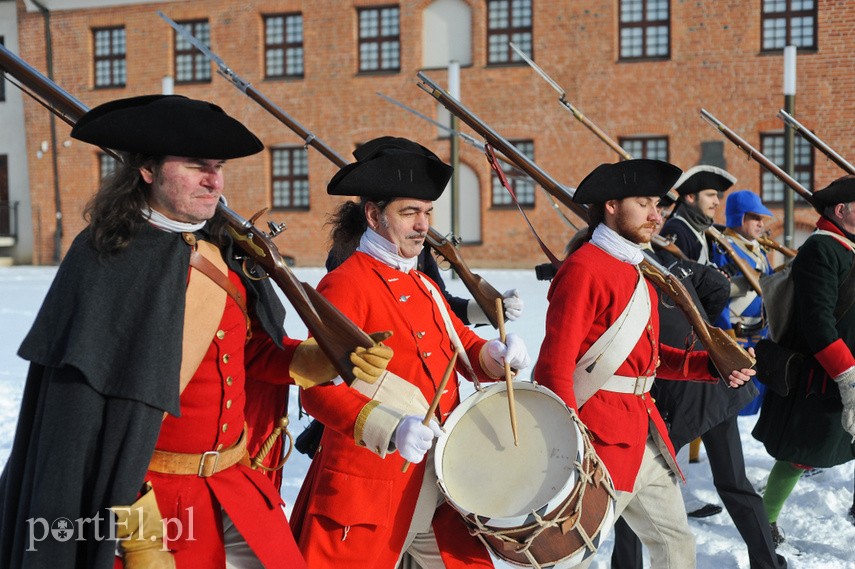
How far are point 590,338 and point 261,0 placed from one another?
73.4 feet

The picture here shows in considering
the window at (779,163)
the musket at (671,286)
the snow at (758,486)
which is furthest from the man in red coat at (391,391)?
the window at (779,163)

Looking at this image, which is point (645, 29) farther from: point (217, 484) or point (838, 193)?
point (217, 484)

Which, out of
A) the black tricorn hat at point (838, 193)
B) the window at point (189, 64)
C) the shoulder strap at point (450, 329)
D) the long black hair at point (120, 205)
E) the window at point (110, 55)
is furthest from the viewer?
the window at point (110, 55)

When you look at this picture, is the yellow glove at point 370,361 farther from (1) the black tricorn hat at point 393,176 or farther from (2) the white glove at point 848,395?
(2) the white glove at point 848,395

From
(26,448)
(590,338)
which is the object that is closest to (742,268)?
(590,338)

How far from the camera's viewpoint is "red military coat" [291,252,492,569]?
3.08m

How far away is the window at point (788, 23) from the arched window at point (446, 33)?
6898 mm

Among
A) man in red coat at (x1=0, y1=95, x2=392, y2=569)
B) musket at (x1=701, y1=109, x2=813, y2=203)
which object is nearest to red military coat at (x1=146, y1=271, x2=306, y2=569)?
man in red coat at (x1=0, y1=95, x2=392, y2=569)

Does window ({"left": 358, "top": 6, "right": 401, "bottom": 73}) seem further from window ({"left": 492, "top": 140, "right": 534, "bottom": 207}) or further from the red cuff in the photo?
the red cuff

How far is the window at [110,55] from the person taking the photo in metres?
26.0

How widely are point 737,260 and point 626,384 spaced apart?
3554 millimetres

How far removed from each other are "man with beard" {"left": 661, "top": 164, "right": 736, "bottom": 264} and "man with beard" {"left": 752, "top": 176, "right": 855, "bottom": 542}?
1.61 metres

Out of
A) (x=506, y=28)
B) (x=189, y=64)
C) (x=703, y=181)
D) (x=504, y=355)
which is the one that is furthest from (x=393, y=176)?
(x=189, y=64)

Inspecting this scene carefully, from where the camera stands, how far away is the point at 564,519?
2998 millimetres
